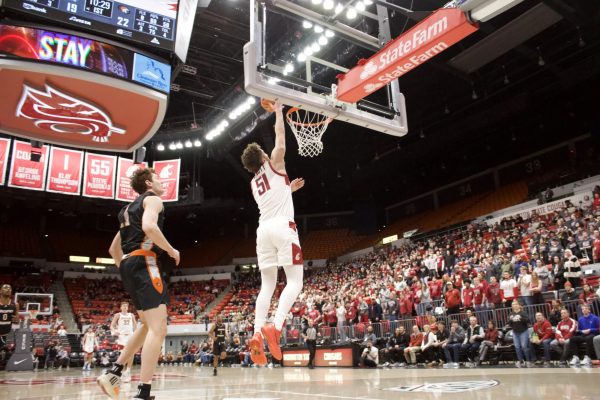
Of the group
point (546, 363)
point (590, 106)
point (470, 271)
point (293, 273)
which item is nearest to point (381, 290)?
point (470, 271)

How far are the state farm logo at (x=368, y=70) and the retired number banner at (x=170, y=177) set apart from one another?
1788cm

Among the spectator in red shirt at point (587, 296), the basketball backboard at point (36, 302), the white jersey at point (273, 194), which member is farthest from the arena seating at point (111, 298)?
the white jersey at point (273, 194)

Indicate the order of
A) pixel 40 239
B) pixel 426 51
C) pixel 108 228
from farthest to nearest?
pixel 108 228 < pixel 40 239 < pixel 426 51

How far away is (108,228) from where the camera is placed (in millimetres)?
38219

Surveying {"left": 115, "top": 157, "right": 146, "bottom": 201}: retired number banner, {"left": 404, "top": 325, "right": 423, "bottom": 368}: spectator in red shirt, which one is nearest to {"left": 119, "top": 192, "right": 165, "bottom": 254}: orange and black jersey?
{"left": 404, "top": 325, "right": 423, "bottom": 368}: spectator in red shirt

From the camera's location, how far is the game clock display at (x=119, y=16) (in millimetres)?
9273

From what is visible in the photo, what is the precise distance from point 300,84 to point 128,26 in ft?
15.9

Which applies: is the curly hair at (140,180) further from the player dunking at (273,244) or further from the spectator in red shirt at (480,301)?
the spectator in red shirt at (480,301)

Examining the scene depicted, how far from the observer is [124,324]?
1157cm

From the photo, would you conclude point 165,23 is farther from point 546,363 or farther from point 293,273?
point 546,363

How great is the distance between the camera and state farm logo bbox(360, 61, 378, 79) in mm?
7285

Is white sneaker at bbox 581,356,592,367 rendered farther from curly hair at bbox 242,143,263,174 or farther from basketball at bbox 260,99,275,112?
curly hair at bbox 242,143,263,174

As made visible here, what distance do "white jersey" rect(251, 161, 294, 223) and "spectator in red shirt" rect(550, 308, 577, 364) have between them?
8.09 m

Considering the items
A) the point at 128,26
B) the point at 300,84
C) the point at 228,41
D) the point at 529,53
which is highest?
the point at 228,41
